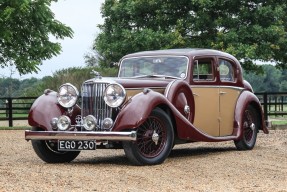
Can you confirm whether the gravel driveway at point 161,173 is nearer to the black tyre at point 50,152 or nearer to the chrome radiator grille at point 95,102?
the black tyre at point 50,152

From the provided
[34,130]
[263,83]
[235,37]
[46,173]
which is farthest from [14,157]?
[263,83]

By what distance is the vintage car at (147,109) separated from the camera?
9.45m

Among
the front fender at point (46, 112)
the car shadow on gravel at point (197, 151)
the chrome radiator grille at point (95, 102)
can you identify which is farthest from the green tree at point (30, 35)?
the chrome radiator grille at point (95, 102)

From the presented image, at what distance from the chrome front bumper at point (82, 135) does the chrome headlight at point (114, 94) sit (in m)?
0.57

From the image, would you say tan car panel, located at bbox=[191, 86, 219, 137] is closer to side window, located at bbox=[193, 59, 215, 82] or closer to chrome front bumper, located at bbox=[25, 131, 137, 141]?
side window, located at bbox=[193, 59, 215, 82]

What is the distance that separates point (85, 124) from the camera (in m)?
9.63

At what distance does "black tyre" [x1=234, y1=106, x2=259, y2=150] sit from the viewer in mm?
12445

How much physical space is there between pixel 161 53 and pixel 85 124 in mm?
2419

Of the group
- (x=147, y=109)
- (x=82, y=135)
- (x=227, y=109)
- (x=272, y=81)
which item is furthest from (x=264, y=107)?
(x=272, y=81)

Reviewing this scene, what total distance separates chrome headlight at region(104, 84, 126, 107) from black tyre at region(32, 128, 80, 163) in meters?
1.34

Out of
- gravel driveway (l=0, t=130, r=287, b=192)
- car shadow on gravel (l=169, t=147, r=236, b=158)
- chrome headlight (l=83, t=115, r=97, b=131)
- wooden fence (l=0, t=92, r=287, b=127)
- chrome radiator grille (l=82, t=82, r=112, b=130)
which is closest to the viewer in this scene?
gravel driveway (l=0, t=130, r=287, b=192)

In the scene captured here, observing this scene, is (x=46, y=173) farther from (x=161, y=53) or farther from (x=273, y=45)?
(x=273, y=45)

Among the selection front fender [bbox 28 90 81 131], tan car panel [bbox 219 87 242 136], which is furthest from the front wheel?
tan car panel [bbox 219 87 242 136]

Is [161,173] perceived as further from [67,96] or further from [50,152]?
Result: [50,152]
